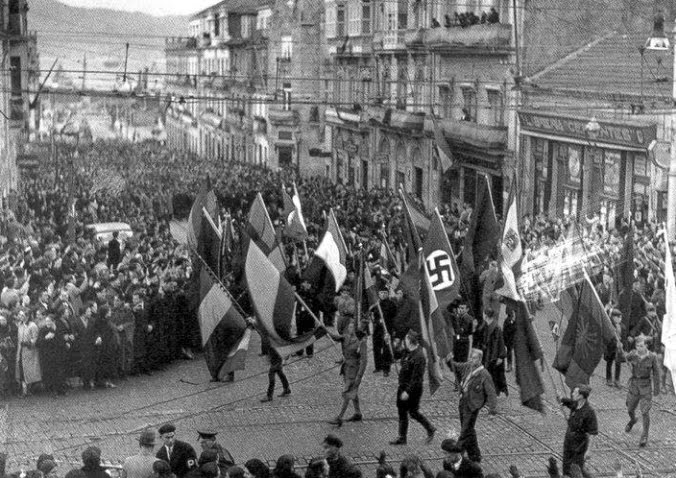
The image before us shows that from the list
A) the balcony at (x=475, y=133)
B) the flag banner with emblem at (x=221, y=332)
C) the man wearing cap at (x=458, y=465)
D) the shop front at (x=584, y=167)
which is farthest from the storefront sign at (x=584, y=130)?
the man wearing cap at (x=458, y=465)

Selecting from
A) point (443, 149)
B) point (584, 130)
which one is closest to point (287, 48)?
point (443, 149)

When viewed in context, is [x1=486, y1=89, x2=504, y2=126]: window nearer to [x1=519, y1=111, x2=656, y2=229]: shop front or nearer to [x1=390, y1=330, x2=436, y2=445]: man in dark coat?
[x1=519, y1=111, x2=656, y2=229]: shop front

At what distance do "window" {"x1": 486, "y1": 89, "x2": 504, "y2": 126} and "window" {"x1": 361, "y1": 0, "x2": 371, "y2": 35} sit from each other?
14.9 meters

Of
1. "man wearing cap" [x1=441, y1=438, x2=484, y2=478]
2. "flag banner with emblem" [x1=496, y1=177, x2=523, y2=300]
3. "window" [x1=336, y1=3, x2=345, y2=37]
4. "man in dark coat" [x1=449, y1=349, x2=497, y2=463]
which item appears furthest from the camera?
"window" [x1=336, y1=3, x2=345, y2=37]

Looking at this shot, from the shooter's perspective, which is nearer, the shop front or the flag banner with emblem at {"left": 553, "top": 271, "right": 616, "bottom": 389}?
the flag banner with emblem at {"left": 553, "top": 271, "right": 616, "bottom": 389}

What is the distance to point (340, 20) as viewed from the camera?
5984cm

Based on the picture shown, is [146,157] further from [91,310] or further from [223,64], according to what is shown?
[91,310]

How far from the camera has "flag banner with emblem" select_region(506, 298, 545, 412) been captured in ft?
48.6

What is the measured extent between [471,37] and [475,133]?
10.5 ft

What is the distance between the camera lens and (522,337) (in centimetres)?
1490

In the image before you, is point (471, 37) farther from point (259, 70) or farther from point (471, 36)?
point (259, 70)

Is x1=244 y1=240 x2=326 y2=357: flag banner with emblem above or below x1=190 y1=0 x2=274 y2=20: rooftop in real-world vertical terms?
below

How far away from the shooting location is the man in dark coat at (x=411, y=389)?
15188 mm

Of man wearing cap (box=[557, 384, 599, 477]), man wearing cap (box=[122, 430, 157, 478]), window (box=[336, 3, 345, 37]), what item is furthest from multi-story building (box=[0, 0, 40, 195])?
man wearing cap (box=[122, 430, 157, 478])
